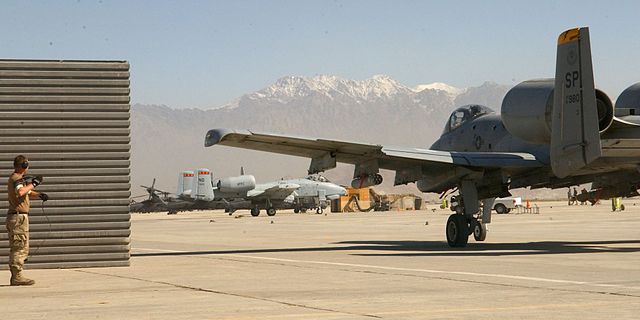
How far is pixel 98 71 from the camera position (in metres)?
18.7

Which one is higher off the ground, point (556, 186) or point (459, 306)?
point (556, 186)

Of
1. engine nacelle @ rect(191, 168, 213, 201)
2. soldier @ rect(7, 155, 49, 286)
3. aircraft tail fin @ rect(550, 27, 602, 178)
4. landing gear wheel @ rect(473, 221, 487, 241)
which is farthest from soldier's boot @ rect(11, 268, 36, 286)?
engine nacelle @ rect(191, 168, 213, 201)

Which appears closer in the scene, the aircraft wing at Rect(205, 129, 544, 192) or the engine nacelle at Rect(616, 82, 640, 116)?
the engine nacelle at Rect(616, 82, 640, 116)

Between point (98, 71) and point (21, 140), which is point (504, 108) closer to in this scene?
point (98, 71)

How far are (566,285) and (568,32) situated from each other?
790cm

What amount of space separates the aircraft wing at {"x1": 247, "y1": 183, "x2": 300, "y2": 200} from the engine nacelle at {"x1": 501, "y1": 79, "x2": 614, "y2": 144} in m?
62.8

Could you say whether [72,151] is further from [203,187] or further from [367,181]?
[203,187]

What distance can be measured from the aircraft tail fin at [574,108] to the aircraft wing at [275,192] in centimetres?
6459

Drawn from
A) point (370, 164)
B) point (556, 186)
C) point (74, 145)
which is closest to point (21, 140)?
point (74, 145)

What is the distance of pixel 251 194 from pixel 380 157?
61368 mm

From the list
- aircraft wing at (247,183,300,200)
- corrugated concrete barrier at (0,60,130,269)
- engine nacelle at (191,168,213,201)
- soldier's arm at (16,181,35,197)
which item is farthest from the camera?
engine nacelle at (191,168,213,201)

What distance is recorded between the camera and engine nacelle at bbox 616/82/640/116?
2198 cm

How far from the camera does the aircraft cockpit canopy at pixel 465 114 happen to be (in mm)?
27359

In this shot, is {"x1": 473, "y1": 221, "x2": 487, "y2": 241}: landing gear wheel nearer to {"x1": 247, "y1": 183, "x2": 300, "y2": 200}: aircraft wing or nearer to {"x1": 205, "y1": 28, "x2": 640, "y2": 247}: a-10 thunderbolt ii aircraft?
{"x1": 205, "y1": 28, "x2": 640, "y2": 247}: a-10 thunderbolt ii aircraft
